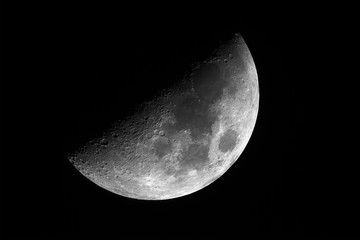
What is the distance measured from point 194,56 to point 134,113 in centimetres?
83

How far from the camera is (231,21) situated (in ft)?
10.1

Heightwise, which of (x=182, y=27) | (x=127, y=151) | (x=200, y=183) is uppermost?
(x=182, y=27)

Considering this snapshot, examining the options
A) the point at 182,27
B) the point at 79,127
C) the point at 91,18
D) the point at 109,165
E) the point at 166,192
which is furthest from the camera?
the point at 166,192

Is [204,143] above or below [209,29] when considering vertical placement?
below

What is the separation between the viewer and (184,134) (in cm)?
294

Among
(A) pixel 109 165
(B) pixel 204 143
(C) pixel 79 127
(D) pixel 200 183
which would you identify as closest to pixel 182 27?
(B) pixel 204 143

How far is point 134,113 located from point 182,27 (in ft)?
3.14

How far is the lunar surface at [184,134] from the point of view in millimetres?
2846

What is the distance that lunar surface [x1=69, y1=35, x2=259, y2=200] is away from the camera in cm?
285

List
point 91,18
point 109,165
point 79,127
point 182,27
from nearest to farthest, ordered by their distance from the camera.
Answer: point 91,18
point 182,27
point 79,127
point 109,165

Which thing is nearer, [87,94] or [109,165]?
[87,94]

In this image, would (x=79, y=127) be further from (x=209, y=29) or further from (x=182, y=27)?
(x=209, y=29)

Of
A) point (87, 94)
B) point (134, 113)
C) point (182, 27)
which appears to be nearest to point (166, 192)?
point (134, 113)

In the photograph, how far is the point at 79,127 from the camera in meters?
2.92
